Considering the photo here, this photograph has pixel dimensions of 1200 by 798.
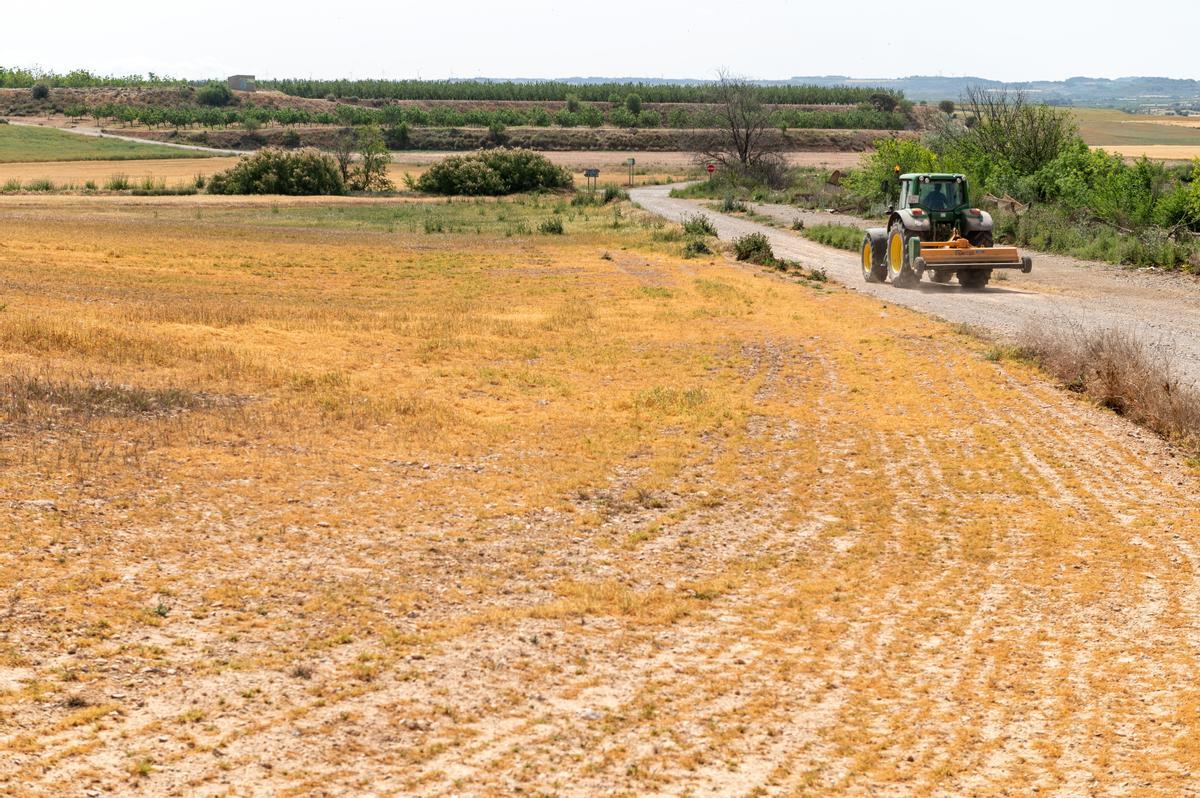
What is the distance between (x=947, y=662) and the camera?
819cm

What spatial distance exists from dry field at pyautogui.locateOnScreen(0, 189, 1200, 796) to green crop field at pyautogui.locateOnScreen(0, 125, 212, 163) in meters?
86.0

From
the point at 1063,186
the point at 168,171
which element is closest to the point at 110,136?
the point at 168,171

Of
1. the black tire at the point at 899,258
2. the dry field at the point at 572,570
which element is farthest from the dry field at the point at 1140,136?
the dry field at the point at 572,570

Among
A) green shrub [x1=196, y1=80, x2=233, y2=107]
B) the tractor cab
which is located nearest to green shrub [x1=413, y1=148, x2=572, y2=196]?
the tractor cab

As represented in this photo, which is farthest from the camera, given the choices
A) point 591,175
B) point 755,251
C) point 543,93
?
point 543,93

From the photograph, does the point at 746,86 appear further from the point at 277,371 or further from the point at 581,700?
the point at 581,700

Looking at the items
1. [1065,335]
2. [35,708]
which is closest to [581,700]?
[35,708]

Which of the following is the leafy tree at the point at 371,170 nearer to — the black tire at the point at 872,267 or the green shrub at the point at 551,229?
the green shrub at the point at 551,229

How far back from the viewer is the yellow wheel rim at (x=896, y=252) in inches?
1119

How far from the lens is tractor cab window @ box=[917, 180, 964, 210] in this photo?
27.7m

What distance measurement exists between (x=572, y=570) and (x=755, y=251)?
26.4 meters

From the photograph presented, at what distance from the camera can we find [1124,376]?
631 inches

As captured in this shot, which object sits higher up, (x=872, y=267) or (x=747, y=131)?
(x=747, y=131)

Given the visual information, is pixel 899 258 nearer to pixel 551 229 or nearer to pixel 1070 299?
pixel 1070 299
